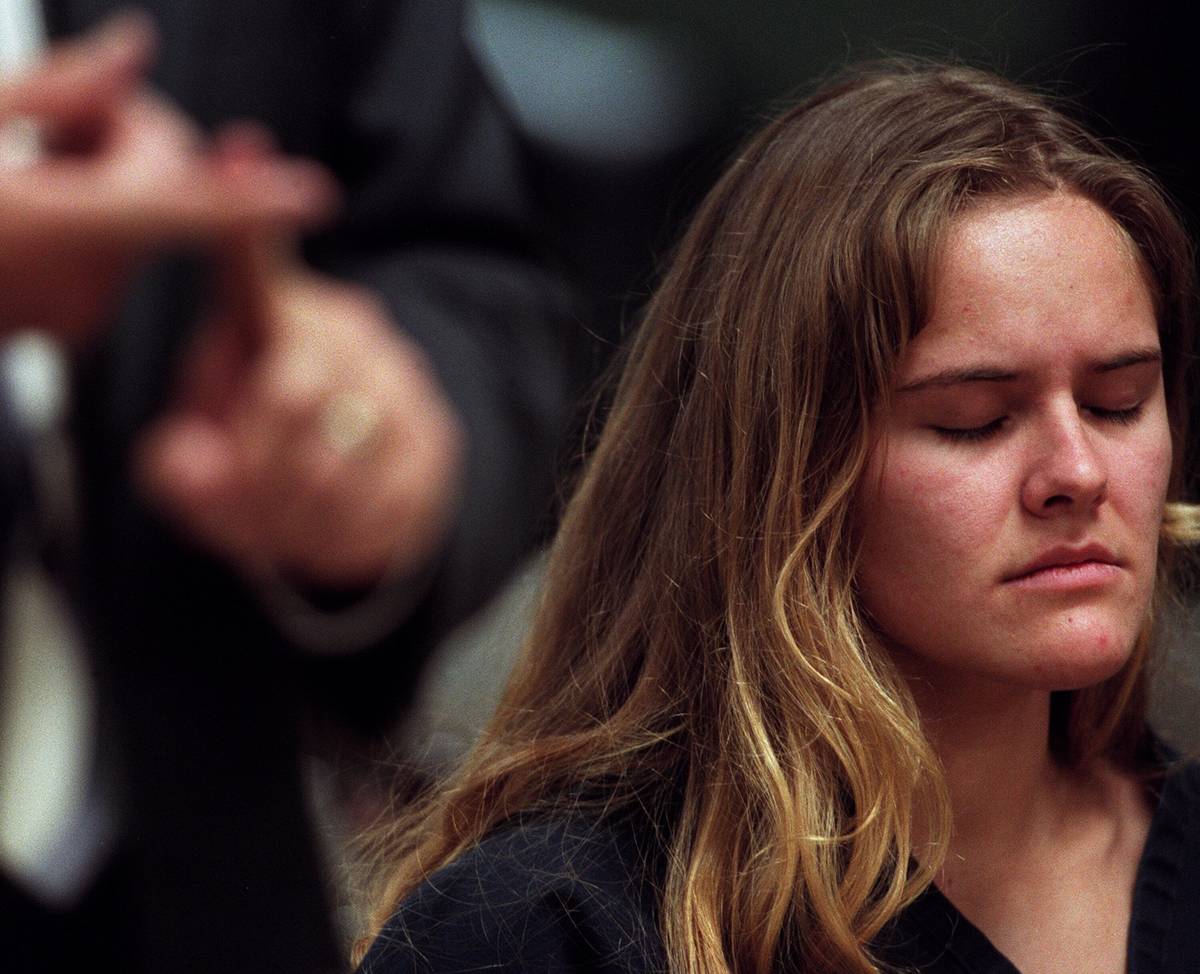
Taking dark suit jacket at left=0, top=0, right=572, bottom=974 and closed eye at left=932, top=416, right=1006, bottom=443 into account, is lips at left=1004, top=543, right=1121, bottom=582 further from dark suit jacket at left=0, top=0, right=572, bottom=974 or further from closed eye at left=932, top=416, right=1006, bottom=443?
dark suit jacket at left=0, top=0, right=572, bottom=974

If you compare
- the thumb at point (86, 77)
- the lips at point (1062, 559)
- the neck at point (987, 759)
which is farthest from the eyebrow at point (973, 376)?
the thumb at point (86, 77)

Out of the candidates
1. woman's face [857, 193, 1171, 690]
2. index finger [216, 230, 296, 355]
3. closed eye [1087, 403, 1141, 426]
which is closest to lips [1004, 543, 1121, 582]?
woman's face [857, 193, 1171, 690]

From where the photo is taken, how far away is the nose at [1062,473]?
1258 millimetres

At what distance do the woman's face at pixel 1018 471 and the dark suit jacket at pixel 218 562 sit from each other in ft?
0.92

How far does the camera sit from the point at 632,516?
147 cm

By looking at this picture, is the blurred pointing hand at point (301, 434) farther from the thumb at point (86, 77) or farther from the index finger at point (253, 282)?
the thumb at point (86, 77)

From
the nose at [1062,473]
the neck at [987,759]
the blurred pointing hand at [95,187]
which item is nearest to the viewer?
the blurred pointing hand at [95,187]

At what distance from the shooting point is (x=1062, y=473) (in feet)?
4.12

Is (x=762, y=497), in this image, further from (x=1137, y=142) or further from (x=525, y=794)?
(x=1137, y=142)

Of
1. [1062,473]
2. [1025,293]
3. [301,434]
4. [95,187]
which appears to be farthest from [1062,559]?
[95,187]

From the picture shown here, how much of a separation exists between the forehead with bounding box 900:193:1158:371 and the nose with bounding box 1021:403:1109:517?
5cm

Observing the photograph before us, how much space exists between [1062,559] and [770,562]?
0.70 ft

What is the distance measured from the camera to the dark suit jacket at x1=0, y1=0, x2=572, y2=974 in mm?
1069

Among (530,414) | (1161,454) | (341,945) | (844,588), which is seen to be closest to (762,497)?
(844,588)
